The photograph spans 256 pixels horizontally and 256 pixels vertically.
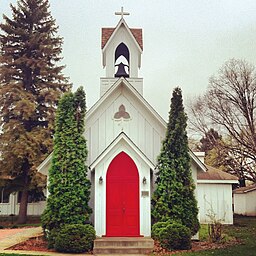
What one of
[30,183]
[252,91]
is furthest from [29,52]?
[252,91]

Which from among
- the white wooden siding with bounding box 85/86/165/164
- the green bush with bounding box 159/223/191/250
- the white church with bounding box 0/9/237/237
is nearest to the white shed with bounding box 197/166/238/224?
the white church with bounding box 0/9/237/237

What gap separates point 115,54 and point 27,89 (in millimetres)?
10823

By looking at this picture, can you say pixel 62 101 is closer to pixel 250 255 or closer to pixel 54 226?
pixel 54 226

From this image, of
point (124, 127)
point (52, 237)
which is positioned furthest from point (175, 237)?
point (124, 127)

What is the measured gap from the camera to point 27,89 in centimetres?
2680

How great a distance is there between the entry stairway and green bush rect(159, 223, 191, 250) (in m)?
0.44

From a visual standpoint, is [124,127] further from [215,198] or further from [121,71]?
[215,198]

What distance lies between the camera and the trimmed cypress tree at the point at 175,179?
561 inches

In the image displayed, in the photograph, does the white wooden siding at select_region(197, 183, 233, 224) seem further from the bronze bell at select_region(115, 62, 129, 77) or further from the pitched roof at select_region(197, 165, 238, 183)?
the bronze bell at select_region(115, 62, 129, 77)

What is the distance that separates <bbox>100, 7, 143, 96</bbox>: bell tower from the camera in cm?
1714

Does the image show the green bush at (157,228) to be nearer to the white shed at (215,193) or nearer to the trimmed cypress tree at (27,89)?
the white shed at (215,193)

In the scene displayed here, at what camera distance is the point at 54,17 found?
2822 centimetres

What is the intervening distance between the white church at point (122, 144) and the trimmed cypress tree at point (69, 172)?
2.16 ft

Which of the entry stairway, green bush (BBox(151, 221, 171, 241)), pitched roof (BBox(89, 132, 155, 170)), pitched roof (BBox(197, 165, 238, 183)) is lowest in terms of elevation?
the entry stairway
